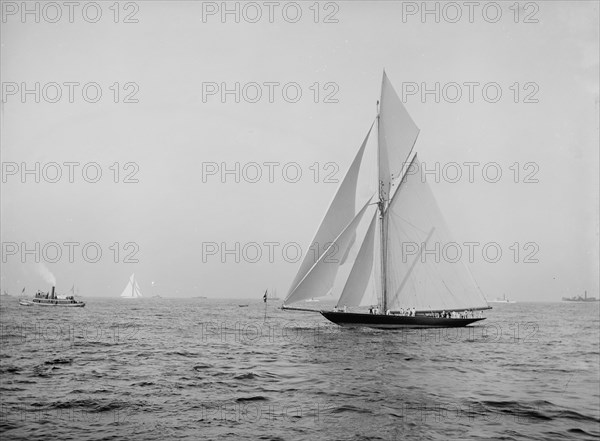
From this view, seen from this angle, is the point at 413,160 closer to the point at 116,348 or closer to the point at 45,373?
the point at 116,348

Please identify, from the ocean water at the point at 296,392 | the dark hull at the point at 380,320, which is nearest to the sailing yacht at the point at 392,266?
the dark hull at the point at 380,320

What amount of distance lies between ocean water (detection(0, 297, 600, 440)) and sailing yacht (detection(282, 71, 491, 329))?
8012mm

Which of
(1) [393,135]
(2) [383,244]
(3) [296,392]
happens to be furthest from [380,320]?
(3) [296,392]

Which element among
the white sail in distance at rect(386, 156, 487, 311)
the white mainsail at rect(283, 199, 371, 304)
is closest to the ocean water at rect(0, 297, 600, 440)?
the white mainsail at rect(283, 199, 371, 304)

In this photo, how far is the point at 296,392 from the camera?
56.5 feet

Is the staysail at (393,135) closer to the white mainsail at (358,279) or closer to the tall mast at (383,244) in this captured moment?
the tall mast at (383,244)

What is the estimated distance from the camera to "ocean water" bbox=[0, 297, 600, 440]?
41.2 feet

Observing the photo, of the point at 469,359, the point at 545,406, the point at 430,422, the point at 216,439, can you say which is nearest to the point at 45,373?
the point at 216,439

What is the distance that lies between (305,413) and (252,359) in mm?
11876

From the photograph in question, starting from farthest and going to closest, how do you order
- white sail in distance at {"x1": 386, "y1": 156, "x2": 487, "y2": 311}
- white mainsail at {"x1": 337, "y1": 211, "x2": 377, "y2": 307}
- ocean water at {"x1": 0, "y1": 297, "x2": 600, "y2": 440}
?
1. white sail in distance at {"x1": 386, "y1": 156, "x2": 487, "y2": 311}
2. white mainsail at {"x1": 337, "y1": 211, "x2": 377, "y2": 307}
3. ocean water at {"x1": 0, "y1": 297, "x2": 600, "y2": 440}

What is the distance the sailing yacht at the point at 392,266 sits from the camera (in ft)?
127

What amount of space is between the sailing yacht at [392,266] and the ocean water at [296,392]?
801 centimetres

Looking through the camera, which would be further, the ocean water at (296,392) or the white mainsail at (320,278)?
the white mainsail at (320,278)

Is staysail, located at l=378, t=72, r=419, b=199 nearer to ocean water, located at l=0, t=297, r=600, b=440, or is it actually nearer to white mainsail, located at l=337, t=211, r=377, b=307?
white mainsail, located at l=337, t=211, r=377, b=307
